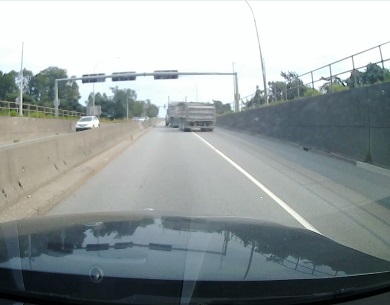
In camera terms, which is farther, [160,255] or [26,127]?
[26,127]

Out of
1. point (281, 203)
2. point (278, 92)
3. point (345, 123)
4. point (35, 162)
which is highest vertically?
point (278, 92)

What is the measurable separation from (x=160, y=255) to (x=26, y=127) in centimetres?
3642

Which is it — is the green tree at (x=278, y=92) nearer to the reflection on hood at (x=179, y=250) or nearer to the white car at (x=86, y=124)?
the white car at (x=86, y=124)

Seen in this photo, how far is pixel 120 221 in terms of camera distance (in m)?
4.87

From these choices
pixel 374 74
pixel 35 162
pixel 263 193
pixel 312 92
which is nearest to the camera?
pixel 35 162

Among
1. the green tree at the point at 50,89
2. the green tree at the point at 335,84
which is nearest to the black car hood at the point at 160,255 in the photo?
the green tree at the point at 335,84

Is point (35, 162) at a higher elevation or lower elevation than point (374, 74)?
lower

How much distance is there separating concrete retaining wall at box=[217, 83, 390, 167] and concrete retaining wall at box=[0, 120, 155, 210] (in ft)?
29.2

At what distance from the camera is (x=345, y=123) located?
16.7m

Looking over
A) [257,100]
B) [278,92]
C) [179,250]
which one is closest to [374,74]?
[179,250]

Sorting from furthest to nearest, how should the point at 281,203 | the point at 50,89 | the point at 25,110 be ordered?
1. the point at 50,89
2. the point at 25,110
3. the point at 281,203

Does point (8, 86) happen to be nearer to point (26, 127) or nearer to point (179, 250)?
point (26, 127)

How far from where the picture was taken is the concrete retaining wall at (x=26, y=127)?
106ft

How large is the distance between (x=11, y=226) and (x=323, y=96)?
16641mm
